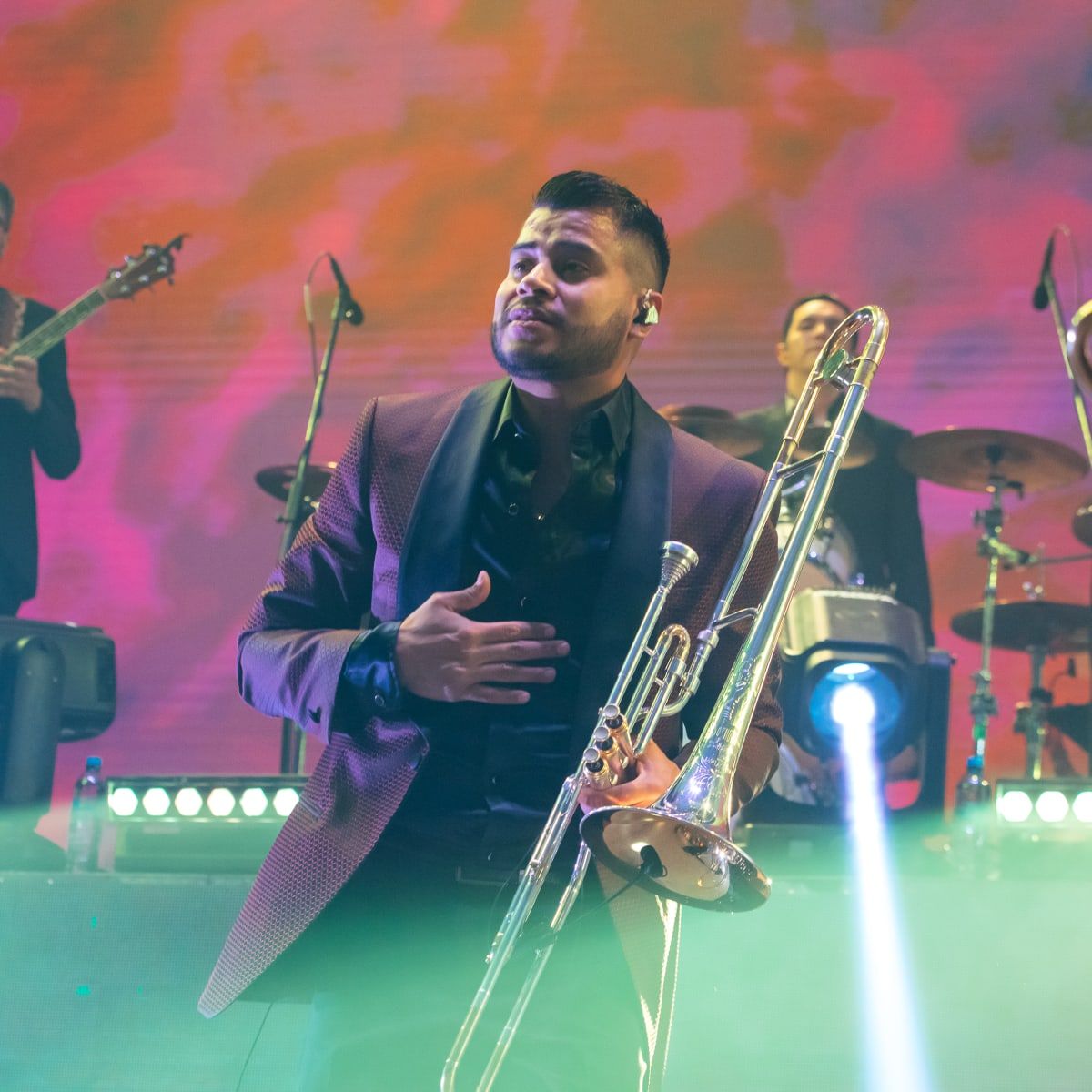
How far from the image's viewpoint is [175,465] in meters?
6.59

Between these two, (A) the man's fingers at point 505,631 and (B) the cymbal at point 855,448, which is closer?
(A) the man's fingers at point 505,631

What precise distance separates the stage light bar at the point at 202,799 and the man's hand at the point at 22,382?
1658 mm

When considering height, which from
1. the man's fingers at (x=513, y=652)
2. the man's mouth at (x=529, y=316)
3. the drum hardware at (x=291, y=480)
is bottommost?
the drum hardware at (x=291, y=480)

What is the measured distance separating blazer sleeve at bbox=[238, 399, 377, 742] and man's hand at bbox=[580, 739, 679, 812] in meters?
0.39

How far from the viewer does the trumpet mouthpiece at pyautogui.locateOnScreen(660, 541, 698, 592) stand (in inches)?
74.8

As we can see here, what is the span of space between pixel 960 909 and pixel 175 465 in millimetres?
4592

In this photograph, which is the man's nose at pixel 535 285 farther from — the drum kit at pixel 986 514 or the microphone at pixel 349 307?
the microphone at pixel 349 307

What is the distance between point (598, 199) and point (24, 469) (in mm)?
3484

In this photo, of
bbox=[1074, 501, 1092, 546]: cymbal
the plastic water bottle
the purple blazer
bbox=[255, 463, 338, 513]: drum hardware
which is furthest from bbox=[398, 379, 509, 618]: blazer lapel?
bbox=[1074, 501, 1092, 546]: cymbal

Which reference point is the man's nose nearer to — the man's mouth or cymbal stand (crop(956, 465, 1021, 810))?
the man's mouth

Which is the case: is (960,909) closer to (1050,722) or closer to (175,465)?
(1050,722)

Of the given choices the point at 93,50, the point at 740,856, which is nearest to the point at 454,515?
the point at 740,856

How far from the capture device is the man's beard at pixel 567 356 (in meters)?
2.05

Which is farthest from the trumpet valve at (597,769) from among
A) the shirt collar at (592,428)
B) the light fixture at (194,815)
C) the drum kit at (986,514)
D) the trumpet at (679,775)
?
the drum kit at (986,514)
